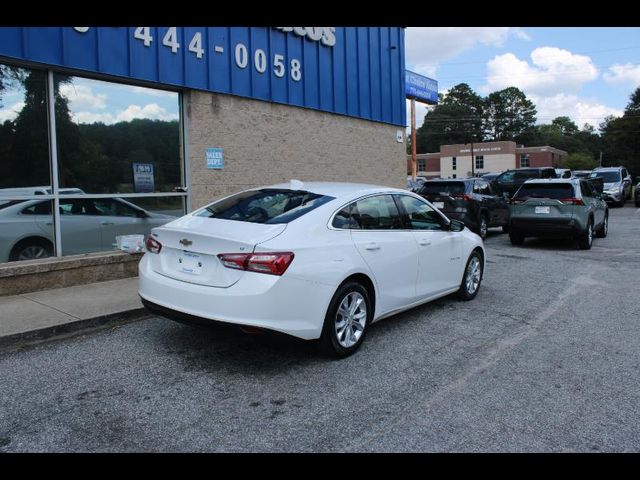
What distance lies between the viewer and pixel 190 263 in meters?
4.45

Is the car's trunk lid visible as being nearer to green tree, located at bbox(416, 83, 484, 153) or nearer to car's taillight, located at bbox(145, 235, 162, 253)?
car's taillight, located at bbox(145, 235, 162, 253)

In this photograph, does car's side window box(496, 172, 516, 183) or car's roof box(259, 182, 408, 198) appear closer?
car's roof box(259, 182, 408, 198)

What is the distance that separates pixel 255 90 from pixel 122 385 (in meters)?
6.96

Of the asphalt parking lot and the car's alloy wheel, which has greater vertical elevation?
the car's alloy wheel

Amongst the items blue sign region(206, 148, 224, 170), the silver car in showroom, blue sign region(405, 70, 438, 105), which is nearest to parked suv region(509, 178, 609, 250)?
blue sign region(206, 148, 224, 170)

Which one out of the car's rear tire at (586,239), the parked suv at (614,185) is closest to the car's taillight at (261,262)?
the car's rear tire at (586,239)

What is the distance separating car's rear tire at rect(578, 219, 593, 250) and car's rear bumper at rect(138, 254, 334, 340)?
9.37 meters

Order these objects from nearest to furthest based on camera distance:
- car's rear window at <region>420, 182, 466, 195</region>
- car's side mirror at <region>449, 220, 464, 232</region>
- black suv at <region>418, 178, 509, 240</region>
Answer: car's side mirror at <region>449, 220, 464, 232</region>
black suv at <region>418, 178, 509, 240</region>
car's rear window at <region>420, 182, 466, 195</region>

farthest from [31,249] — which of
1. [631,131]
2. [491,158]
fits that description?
[491,158]

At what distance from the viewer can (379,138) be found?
540 inches

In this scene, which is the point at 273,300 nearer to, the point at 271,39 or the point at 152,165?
the point at 152,165

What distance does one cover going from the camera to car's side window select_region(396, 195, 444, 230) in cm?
587

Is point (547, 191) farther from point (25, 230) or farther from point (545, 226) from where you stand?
point (25, 230)
